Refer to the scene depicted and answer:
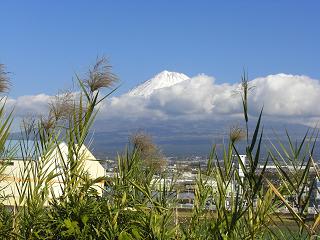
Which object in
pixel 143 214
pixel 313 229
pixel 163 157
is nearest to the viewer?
pixel 313 229

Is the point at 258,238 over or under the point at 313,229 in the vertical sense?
under

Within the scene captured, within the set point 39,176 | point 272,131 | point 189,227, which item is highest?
point 272,131

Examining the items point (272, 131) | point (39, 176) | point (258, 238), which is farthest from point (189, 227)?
point (272, 131)

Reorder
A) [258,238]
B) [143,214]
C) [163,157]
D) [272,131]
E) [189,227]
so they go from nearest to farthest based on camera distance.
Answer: [272,131] < [258,238] < [143,214] < [189,227] < [163,157]

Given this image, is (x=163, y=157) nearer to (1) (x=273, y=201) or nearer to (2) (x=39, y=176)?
(2) (x=39, y=176)

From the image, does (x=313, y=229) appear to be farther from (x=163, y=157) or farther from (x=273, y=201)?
(x=163, y=157)

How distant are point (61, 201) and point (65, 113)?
2.33ft

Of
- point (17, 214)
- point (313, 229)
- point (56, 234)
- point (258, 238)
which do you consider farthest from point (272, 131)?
point (17, 214)

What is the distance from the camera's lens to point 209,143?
15.3ft

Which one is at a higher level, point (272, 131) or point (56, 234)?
point (272, 131)

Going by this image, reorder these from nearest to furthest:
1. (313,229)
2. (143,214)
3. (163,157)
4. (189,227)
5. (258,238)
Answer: (313,229) → (258,238) → (143,214) → (189,227) → (163,157)

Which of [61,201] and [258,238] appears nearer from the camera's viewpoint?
[258,238]

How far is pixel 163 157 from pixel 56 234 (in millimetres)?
1741

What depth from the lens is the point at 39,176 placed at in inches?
185
